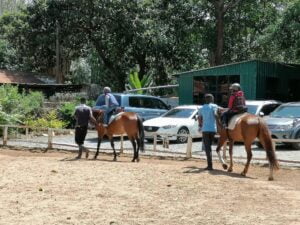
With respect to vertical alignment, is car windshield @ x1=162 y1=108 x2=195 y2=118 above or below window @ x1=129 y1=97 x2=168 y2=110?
below

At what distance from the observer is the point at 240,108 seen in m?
13.4

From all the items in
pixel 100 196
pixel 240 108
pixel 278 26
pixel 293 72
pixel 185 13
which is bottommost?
pixel 100 196

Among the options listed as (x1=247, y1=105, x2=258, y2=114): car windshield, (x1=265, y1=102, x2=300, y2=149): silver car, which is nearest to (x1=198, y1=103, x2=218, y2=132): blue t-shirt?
(x1=265, y1=102, x2=300, y2=149): silver car

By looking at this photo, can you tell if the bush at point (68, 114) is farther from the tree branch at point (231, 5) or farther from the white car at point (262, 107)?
the tree branch at point (231, 5)

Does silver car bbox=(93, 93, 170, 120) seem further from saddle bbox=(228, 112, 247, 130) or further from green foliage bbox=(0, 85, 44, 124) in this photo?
saddle bbox=(228, 112, 247, 130)

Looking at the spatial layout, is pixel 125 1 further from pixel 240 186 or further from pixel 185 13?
pixel 240 186

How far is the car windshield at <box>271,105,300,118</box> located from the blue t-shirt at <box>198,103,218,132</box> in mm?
6205

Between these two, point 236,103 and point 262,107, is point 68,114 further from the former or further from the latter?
point 236,103

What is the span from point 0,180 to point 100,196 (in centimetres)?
267

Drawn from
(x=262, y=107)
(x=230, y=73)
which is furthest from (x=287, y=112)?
(x=230, y=73)

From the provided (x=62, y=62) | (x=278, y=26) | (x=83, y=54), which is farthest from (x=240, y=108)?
(x=62, y=62)

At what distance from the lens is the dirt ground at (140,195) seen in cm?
805

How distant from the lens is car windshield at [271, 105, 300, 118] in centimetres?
1916

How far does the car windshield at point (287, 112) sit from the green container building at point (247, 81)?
582 cm
